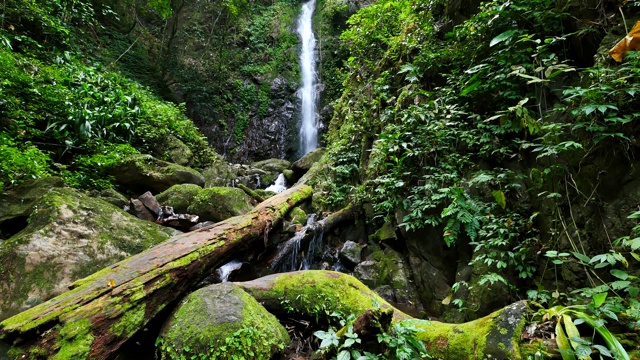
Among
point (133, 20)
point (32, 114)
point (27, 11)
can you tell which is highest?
point (133, 20)

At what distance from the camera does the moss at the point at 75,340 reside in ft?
6.86

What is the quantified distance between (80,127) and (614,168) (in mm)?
8534

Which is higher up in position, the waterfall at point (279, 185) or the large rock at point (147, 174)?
the large rock at point (147, 174)

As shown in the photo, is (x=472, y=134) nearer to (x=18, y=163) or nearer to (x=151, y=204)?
(x=151, y=204)

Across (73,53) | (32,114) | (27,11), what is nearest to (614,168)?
(32,114)

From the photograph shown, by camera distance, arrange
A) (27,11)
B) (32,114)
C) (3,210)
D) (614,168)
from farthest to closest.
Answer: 1. (27,11)
2. (32,114)
3. (3,210)
4. (614,168)

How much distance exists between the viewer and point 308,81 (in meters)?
18.2

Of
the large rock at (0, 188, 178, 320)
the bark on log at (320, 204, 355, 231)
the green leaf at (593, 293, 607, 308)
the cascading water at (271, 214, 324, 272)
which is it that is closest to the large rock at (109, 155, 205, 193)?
the large rock at (0, 188, 178, 320)

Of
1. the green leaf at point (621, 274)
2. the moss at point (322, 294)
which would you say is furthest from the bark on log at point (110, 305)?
the green leaf at point (621, 274)

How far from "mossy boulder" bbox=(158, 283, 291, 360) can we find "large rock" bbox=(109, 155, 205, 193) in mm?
5101

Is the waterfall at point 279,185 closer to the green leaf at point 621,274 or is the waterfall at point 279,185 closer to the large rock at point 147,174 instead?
the large rock at point 147,174

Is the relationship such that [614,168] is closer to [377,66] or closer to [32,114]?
[377,66]

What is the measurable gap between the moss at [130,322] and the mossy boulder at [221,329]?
24 cm

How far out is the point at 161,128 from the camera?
9242mm
